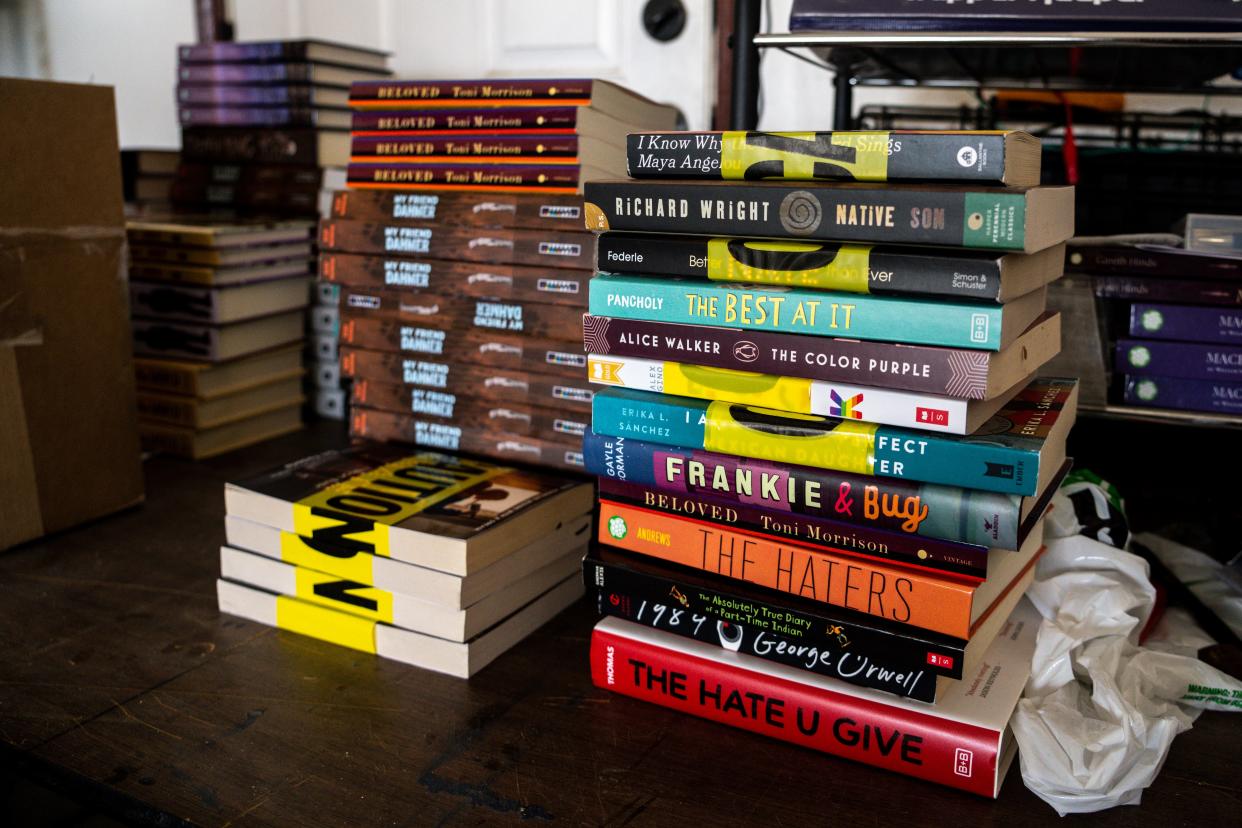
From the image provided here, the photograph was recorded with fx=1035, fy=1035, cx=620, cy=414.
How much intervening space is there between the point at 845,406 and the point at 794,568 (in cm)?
13

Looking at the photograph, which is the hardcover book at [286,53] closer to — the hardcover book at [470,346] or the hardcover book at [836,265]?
the hardcover book at [470,346]

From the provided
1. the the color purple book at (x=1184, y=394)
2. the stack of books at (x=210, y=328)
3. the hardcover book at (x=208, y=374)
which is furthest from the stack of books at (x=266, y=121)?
the the color purple book at (x=1184, y=394)

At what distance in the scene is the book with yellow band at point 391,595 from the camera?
0.89m

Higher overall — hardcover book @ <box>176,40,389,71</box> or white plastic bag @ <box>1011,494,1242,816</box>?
hardcover book @ <box>176,40,389,71</box>

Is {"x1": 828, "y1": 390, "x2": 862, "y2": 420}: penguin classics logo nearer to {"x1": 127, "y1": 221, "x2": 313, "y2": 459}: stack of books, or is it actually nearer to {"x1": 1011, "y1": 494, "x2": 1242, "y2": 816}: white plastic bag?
{"x1": 1011, "y1": 494, "x2": 1242, "y2": 816}: white plastic bag

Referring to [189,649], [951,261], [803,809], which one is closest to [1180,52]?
[951,261]

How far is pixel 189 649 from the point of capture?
3.04 ft

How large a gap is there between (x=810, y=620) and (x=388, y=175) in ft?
2.34

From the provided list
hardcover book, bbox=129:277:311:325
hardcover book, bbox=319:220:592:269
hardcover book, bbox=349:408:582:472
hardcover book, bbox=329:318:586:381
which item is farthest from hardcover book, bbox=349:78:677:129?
hardcover book, bbox=129:277:311:325

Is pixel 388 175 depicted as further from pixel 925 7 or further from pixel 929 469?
pixel 929 469

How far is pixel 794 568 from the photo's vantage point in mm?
781

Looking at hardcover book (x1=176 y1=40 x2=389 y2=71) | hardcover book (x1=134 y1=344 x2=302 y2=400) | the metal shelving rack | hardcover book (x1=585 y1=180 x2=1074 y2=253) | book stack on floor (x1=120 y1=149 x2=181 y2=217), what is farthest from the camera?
book stack on floor (x1=120 y1=149 x2=181 y2=217)

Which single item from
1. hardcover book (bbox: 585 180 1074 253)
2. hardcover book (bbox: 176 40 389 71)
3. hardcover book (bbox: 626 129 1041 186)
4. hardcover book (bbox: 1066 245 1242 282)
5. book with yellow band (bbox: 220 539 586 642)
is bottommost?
book with yellow band (bbox: 220 539 586 642)

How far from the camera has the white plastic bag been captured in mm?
719
